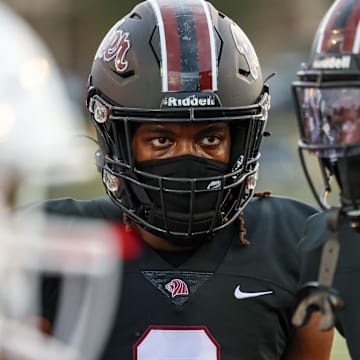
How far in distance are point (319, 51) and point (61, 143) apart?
2.04ft

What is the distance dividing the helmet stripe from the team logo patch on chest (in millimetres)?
484

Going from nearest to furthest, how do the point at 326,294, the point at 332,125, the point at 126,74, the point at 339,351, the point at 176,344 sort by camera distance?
the point at 326,294, the point at 332,125, the point at 176,344, the point at 126,74, the point at 339,351

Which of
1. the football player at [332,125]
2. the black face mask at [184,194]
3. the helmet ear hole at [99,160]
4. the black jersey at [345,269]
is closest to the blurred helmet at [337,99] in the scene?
the football player at [332,125]

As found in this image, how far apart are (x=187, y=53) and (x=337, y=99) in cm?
61

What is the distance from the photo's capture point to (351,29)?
2.46 m

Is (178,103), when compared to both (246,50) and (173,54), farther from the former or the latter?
(246,50)

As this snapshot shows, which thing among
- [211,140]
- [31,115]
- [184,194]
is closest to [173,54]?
[211,140]

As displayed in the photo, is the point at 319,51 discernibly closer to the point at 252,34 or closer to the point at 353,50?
the point at 353,50

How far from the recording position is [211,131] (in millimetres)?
2932

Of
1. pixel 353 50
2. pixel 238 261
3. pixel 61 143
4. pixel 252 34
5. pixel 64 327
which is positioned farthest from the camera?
pixel 252 34

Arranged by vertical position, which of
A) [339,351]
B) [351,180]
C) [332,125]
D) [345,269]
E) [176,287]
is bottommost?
[339,351]

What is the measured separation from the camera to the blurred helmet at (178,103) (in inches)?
113

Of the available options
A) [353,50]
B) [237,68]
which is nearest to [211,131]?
[237,68]

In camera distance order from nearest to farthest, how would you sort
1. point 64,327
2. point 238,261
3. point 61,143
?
point 61,143, point 64,327, point 238,261
